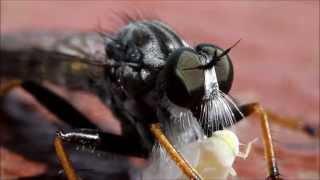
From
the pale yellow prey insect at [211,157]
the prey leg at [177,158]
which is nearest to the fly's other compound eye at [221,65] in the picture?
the pale yellow prey insect at [211,157]

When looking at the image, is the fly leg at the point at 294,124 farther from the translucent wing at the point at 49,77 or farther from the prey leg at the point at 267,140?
the translucent wing at the point at 49,77

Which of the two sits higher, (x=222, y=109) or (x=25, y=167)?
(x=222, y=109)

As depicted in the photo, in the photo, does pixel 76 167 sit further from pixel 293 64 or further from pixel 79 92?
pixel 293 64

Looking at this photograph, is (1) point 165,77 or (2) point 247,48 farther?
(2) point 247,48

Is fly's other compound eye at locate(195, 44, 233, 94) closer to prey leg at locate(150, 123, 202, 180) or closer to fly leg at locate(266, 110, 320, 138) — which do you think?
prey leg at locate(150, 123, 202, 180)

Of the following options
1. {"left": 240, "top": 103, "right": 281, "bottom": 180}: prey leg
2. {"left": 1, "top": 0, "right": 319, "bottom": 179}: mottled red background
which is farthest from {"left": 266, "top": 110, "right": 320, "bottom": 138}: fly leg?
{"left": 240, "top": 103, "right": 281, "bottom": 180}: prey leg

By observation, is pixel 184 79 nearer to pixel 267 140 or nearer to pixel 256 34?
pixel 267 140

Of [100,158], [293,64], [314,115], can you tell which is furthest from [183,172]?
[293,64]

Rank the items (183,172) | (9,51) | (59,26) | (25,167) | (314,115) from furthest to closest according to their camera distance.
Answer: (59,26) < (9,51) < (314,115) < (25,167) < (183,172)
